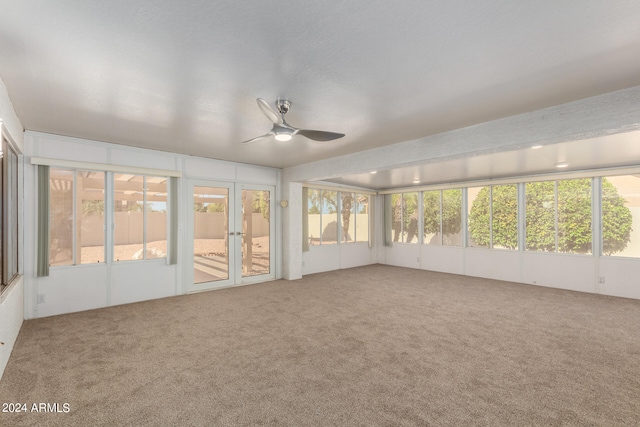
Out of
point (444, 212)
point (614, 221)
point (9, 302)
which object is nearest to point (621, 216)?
point (614, 221)

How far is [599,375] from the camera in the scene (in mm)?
2613

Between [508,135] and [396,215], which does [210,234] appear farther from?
[396,215]

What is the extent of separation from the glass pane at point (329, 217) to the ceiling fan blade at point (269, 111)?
5.13m

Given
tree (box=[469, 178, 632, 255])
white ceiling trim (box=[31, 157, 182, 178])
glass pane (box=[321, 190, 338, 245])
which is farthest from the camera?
glass pane (box=[321, 190, 338, 245])

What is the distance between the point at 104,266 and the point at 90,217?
30.3 inches

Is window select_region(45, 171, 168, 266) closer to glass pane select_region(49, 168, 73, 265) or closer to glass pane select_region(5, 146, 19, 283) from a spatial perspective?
glass pane select_region(49, 168, 73, 265)

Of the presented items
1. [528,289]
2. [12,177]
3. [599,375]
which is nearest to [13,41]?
[12,177]

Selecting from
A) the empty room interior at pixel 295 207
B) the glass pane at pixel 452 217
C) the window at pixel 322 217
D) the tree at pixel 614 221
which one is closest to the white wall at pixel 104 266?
the empty room interior at pixel 295 207

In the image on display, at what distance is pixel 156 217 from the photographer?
5043mm

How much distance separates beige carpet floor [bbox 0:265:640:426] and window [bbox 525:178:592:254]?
147 centimetres

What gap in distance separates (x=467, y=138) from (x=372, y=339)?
8.81ft

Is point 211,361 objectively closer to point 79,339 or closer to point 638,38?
point 79,339

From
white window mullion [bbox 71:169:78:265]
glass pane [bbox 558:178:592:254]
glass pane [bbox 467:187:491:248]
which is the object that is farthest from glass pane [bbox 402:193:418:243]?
white window mullion [bbox 71:169:78:265]

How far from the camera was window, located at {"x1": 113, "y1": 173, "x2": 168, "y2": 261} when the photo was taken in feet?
15.4
